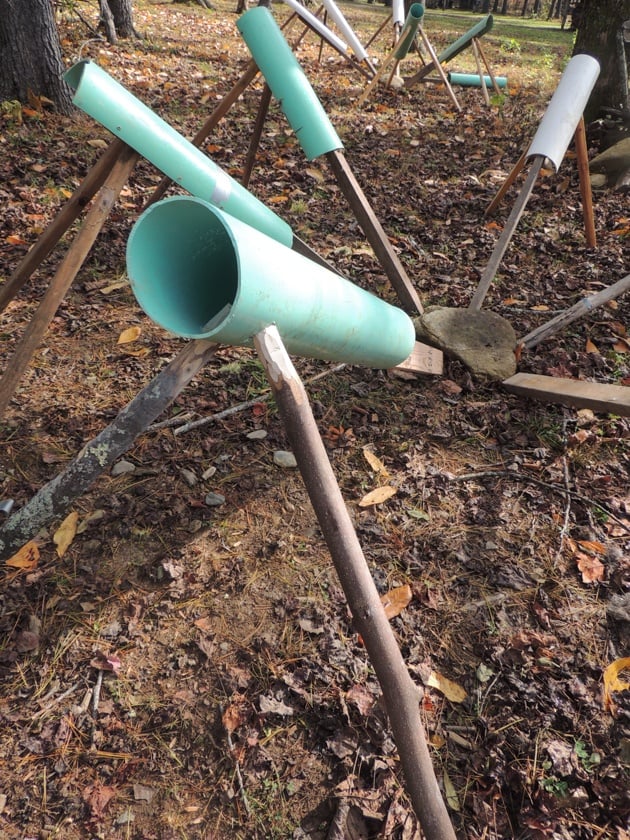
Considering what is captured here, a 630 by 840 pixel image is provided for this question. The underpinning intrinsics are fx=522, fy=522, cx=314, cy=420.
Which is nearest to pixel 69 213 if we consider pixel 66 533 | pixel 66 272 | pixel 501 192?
pixel 66 272

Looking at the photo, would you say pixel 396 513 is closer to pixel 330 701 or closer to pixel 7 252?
pixel 330 701

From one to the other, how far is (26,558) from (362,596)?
145 centimetres

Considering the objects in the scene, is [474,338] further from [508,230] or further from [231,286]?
[231,286]

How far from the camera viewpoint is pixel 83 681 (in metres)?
1.75

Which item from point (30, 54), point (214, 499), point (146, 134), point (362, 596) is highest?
point (30, 54)

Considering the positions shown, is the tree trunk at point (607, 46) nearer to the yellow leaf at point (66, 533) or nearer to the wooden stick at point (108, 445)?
the wooden stick at point (108, 445)

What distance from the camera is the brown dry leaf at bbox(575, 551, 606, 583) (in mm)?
2057

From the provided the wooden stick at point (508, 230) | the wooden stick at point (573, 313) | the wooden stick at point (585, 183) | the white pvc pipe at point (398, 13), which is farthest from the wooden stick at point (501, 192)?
the white pvc pipe at point (398, 13)

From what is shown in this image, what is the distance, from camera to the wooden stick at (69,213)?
2.29 metres

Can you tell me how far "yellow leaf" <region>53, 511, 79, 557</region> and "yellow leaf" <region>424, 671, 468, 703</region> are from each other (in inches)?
58.3

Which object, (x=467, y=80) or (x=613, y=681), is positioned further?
(x=467, y=80)

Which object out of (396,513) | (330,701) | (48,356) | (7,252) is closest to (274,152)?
(7,252)

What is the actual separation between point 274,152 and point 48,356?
360cm

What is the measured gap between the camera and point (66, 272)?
2.18 meters
